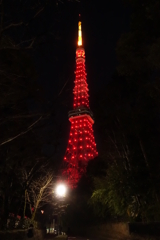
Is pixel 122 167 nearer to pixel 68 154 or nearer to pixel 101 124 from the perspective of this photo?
pixel 101 124

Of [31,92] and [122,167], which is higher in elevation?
[31,92]

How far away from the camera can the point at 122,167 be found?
15.5 meters

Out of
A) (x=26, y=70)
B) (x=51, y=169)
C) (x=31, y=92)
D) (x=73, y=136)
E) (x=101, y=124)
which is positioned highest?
(x=73, y=136)

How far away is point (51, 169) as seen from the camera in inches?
631

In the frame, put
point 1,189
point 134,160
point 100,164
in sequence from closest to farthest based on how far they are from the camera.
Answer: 1. point 1,189
2. point 134,160
3. point 100,164

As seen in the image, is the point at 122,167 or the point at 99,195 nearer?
the point at 122,167

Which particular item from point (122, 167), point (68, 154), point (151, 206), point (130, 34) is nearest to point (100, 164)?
point (122, 167)

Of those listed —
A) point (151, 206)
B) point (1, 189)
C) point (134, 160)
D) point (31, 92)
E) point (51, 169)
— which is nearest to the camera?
point (31, 92)

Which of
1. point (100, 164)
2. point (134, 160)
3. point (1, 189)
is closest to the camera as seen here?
point (1, 189)

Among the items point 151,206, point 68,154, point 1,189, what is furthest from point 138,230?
point 68,154

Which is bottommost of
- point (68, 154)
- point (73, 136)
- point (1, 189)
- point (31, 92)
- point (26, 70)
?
point (1, 189)

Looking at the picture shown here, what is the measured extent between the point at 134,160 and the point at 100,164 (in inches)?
323

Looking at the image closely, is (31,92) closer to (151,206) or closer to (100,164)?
(151,206)

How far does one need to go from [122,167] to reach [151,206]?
3379 millimetres
